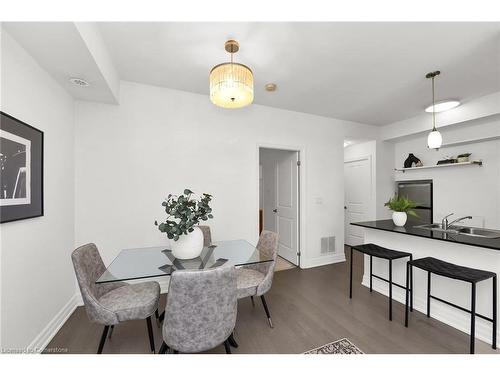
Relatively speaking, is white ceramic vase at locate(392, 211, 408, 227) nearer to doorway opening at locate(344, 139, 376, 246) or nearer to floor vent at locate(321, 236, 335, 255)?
floor vent at locate(321, 236, 335, 255)

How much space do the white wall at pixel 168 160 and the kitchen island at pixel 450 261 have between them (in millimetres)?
1397

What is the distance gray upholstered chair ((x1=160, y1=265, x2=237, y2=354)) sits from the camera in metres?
1.21

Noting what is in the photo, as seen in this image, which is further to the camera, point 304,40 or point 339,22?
point 304,40

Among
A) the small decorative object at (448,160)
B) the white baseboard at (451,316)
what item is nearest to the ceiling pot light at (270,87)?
the white baseboard at (451,316)

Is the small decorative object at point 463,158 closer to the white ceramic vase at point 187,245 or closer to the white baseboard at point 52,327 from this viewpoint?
the white ceramic vase at point 187,245

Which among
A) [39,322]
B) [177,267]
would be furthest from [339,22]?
[39,322]

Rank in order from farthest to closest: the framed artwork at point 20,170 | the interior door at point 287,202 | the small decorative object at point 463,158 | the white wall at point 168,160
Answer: the interior door at point 287,202 < the small decorative object at point 463,158 < the white wall at point 168,160 < the framed artwork at point 20,170

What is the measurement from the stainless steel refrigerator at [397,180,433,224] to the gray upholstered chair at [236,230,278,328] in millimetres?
3350

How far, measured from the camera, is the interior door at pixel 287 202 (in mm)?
3838

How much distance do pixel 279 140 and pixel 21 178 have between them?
299 centimetres

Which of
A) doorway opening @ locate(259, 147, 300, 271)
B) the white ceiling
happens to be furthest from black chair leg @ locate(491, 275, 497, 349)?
doorway opening @ locate(259, 147, 300, 271)

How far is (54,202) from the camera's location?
6.77 feet
